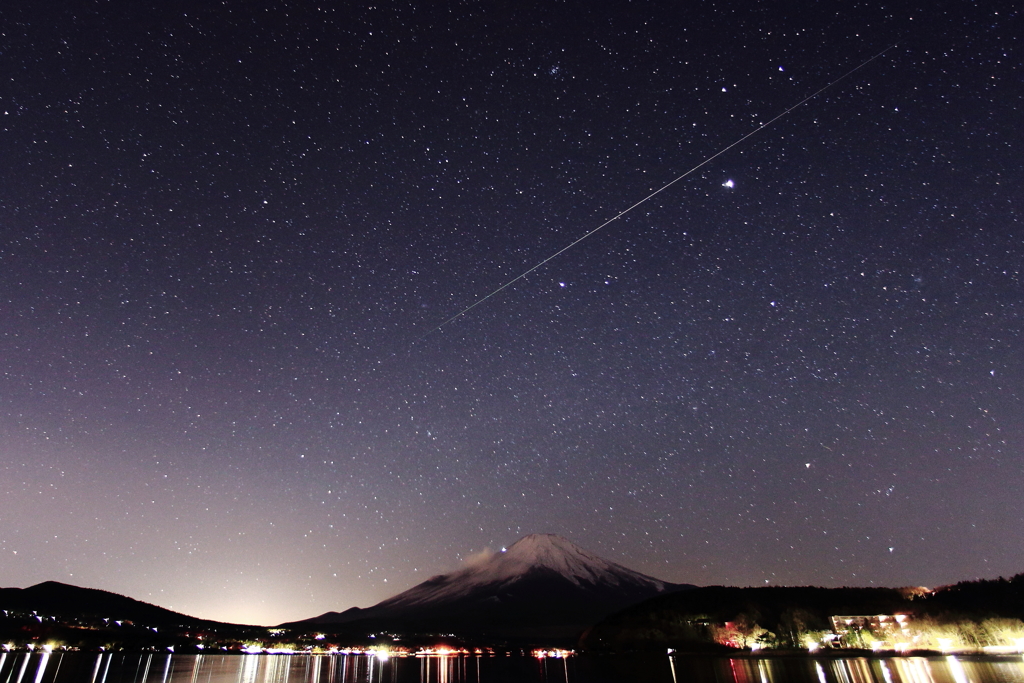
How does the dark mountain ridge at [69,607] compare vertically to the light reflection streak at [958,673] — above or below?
above

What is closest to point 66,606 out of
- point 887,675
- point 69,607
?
point 69,607

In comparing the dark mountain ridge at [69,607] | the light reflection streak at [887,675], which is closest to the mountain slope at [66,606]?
the dark mountain ridge at [69,607]

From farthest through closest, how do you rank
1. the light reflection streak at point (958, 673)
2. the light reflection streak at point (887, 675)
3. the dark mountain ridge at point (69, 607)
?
the dark mountain ridge at point (69, 607)
the light reflection streak at point (887, 675)
the light reflection streak at point (958, 673)

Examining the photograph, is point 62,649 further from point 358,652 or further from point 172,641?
point 358,652

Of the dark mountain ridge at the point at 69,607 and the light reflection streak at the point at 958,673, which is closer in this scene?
the light reflection streak at the point at 958,673

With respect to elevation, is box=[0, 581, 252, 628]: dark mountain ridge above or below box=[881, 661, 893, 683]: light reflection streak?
above

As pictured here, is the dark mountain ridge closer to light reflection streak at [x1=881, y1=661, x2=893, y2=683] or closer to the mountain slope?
the mountain slope

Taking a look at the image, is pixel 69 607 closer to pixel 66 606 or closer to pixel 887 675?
pixel 66 606

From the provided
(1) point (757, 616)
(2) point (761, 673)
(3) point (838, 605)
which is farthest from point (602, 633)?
(2) point (761, 673)

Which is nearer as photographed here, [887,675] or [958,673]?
[958,673]

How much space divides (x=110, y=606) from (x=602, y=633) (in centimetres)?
15105

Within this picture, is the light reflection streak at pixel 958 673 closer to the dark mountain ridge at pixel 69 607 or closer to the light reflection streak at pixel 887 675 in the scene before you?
the light reflection streak at pixel 887 675

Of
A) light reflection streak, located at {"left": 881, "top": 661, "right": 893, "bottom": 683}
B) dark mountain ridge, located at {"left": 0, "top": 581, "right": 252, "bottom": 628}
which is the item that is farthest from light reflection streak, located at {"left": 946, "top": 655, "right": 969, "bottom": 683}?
dark mountain ridge, located at {"left": 0, "top": 581, "right": 252, "bottom": 628}

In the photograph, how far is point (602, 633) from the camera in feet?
519
